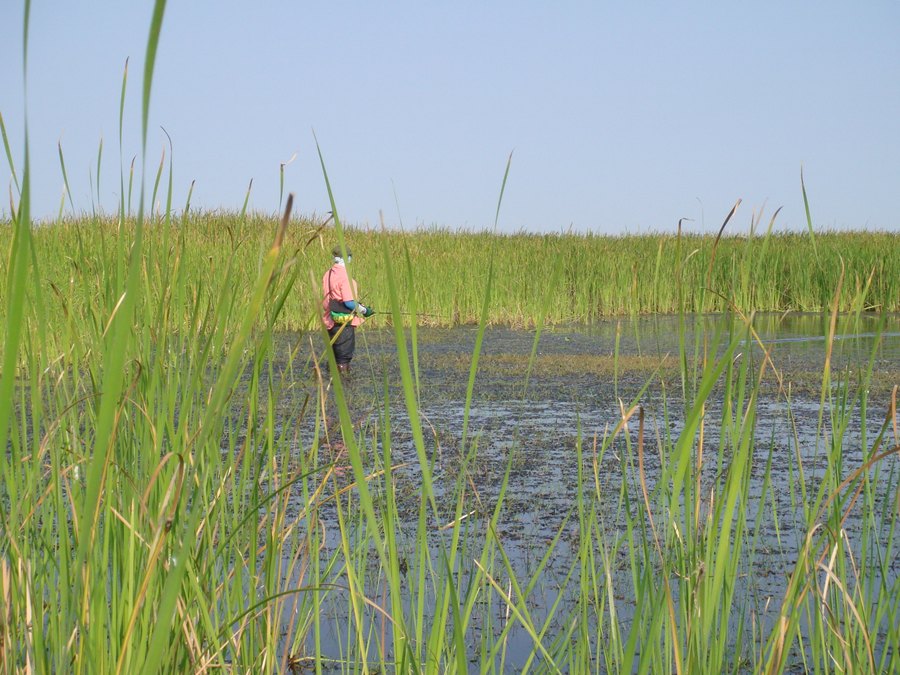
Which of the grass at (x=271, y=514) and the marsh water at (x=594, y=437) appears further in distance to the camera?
the marsh water at (x=594, y=437)

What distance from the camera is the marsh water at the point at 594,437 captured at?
179 centimetres

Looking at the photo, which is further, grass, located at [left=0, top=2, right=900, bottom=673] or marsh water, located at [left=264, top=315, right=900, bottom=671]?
marsh water, located at [left=264, top=315, right=900, bottom=671]

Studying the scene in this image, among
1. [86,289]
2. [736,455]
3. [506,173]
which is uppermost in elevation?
[506,173]

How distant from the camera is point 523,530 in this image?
3.47 metres

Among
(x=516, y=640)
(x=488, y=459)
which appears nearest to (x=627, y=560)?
(x=516, y=640)

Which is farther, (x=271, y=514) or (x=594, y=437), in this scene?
(x=594, y=437)

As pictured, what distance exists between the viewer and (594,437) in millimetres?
1735

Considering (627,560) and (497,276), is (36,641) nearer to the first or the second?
(627,560)

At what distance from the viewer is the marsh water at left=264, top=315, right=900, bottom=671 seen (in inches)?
70.6

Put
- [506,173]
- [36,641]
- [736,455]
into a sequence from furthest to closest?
[736,455]
[36,641]
[506,173]

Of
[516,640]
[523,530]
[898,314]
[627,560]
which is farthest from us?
[898,314]

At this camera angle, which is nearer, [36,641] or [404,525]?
[36,641]

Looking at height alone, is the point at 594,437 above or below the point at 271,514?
above

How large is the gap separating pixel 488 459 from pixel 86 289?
10.6ft
